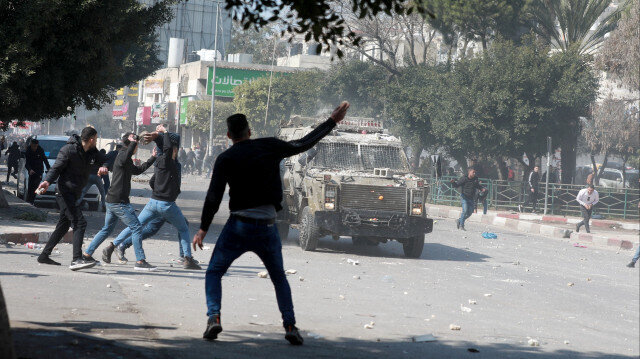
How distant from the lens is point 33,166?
2148cm

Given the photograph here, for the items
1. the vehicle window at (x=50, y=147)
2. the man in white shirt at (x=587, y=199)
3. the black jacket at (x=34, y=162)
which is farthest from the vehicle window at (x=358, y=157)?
the vehicle window at (x=50, y=147)

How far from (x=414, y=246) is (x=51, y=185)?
9.92 meters

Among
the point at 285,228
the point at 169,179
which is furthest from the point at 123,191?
the point at 285,228

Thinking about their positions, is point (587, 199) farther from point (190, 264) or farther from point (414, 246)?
point (190, 264)

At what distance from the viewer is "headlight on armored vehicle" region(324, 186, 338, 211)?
1463cm

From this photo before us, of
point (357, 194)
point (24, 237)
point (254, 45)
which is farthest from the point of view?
point (254, 45)

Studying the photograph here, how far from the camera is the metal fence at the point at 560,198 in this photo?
1227 inches

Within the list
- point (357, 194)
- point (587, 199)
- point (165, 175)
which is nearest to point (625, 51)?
point (587, 199)

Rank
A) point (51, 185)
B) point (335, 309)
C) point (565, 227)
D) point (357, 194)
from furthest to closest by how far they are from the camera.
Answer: point (565, 227) < point (51, 185) < point (357, 194) < point (335, 309)

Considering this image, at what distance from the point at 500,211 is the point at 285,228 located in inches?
714

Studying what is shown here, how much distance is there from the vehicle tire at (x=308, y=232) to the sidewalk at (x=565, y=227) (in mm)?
10512

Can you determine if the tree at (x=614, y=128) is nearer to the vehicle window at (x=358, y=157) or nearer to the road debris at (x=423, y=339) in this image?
the vehicle window at (x=358, y=157)

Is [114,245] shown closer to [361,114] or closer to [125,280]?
[125,280]

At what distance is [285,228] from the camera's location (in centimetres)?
1692
